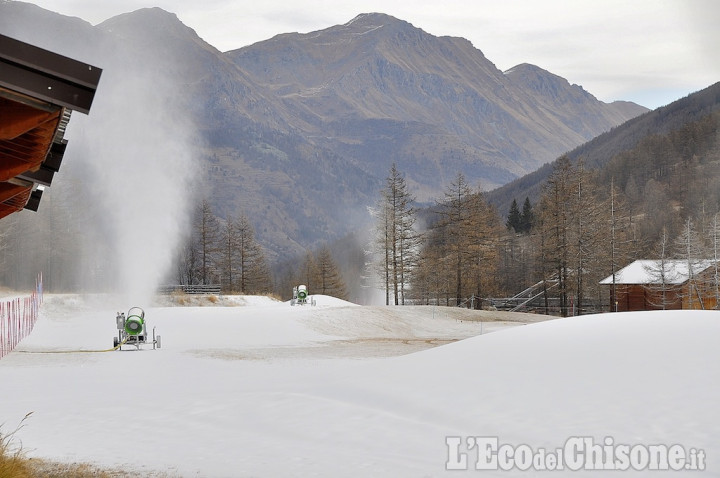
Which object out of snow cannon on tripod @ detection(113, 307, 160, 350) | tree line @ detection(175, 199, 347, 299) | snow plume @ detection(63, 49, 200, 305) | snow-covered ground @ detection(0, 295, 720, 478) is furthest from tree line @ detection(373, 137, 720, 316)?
snow-covered ground @ detection(0, 295, 720, 478)

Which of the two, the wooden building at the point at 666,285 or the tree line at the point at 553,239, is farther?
the tree line at the point at 553,239

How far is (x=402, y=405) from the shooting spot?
547 inches

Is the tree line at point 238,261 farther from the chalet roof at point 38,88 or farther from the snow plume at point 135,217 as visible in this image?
the chalet roof at point 38,88

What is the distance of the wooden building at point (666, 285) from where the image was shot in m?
53.6

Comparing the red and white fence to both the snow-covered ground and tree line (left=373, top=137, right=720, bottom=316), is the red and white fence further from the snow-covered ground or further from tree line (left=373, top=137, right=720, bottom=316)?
tree line (left=373, top=137, right=720, bottom=316)

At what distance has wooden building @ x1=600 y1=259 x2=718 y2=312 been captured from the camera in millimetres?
53594

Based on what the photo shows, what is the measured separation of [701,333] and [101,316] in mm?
29951

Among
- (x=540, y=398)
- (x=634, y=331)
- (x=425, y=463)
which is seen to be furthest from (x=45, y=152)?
(x=634, y=331)

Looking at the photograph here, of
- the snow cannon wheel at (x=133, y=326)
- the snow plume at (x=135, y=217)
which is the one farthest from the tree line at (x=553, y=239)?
the snow cannon wheel at (x=133, y=326)

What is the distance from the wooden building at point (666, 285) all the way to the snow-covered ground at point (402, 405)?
39915 mm

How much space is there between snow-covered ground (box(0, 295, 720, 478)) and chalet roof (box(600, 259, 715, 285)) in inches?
1595

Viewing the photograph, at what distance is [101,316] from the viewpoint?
124ft

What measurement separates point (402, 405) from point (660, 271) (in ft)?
148

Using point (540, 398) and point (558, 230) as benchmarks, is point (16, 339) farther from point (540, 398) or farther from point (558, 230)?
point (558, 230)
